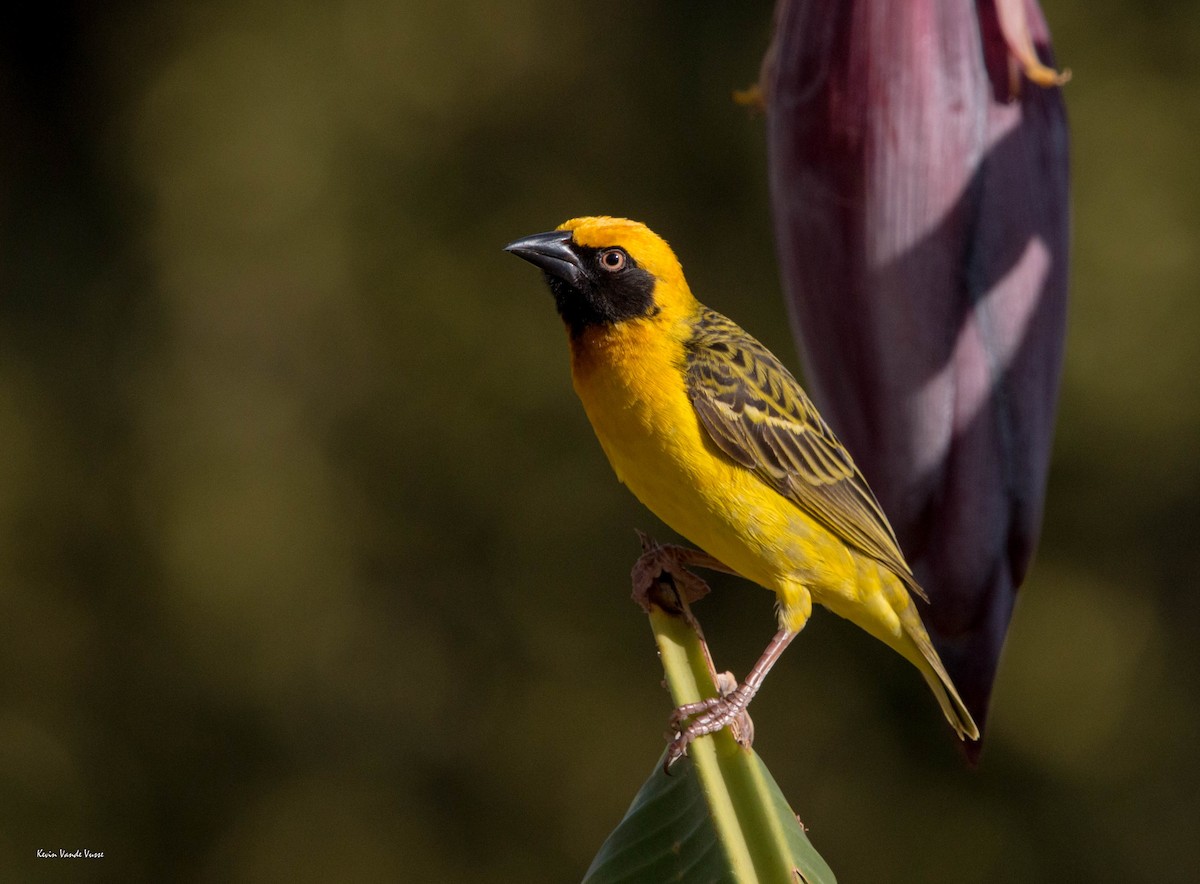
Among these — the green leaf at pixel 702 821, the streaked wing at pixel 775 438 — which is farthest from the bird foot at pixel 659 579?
the streaked wing at pixel 775 438

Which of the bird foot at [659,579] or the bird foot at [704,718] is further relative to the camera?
the bird foot at [659,579]

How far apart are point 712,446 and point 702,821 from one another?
448 millimetres

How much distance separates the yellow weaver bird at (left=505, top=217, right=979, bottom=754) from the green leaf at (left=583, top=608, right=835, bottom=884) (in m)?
0.24

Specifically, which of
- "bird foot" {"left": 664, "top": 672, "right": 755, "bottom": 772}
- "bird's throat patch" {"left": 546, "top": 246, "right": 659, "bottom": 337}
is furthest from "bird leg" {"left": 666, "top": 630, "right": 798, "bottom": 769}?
"bird's throat patch" {"left": 546, "top": 246, "right": 659, "bottom": 337}

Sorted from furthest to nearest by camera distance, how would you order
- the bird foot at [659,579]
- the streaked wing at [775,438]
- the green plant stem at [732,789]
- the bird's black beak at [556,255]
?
the streaked wing at [775,438] → the bird's black beak at [556,255] → the bird foot at [659,579] → the green plant stem at [732,789]

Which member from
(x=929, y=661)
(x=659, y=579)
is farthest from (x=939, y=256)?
(x=929, y=661)

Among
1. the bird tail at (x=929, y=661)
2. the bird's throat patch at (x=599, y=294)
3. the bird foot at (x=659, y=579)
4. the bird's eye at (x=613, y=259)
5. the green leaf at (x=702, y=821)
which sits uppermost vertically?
the bird's eye at (x=613, y=259)

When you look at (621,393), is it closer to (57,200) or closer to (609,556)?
(609,556)

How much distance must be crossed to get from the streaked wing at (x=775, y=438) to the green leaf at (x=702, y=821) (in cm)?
37

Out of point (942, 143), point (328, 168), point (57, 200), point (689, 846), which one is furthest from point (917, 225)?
point (57, 200)

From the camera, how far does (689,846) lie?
40.1 inches

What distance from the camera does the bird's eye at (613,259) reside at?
1.36m

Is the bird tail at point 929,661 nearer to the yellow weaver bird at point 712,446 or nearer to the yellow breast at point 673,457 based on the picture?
the yellow weaver bird at point 712,446

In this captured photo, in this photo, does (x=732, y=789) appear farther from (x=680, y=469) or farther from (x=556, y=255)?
(x=556, y=255)
